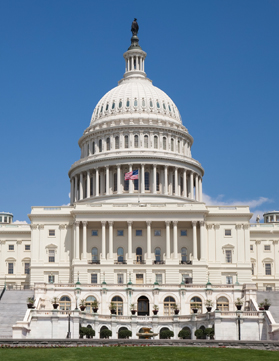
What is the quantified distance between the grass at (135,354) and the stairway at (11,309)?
21.6m

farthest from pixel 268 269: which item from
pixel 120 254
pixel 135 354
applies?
pixel 135 354

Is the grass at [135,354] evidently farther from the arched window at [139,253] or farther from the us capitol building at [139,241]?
the arched window at [139,253]

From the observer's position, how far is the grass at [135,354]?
46906mm

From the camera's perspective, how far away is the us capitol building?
80.1 meters

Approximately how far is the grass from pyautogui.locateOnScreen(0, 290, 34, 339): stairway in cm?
2159

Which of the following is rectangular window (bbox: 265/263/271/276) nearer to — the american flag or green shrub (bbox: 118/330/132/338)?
the american flag

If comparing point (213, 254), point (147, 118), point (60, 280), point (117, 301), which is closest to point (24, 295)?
point (117, 301)

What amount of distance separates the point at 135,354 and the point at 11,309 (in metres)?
35.0

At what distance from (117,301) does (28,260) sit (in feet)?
140

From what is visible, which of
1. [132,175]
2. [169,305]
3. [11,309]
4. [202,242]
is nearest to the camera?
[11,309]

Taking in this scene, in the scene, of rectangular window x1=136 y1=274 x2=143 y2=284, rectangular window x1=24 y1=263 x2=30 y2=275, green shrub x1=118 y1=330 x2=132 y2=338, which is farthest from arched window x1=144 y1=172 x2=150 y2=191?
green shrub x1=118 y1=330 x2=132 y2=338

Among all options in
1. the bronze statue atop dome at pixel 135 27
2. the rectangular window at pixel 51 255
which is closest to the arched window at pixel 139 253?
the rectangular window at pixel 51 255

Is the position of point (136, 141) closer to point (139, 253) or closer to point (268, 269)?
point (139, 253)

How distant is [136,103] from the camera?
13838cm
